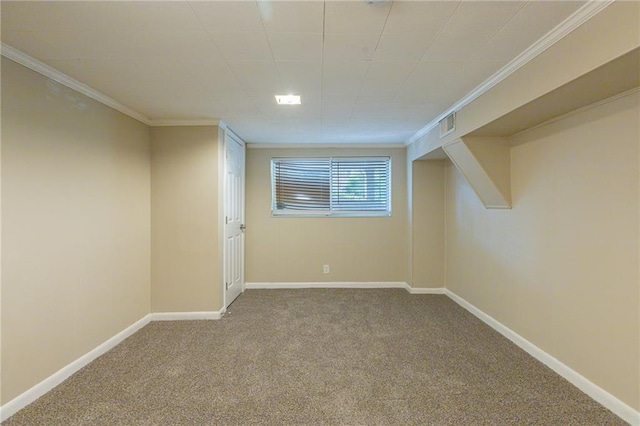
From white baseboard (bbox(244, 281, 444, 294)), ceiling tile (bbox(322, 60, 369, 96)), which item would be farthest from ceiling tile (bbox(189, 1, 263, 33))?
white baseboard (bbox(244, 281, 444, 294))

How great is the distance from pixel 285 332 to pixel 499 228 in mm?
2424

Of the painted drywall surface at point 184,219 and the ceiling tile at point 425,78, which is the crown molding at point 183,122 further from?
the ceiling tile at point 425,78

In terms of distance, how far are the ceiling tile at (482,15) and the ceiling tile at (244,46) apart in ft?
3.34

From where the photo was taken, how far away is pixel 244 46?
5.54 feet

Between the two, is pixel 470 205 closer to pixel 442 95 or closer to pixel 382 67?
pixel 442 95

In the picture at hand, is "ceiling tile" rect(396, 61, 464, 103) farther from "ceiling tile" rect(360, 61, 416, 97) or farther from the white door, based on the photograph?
the white door

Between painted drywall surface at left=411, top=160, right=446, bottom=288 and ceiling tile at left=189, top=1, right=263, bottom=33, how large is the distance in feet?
10.4

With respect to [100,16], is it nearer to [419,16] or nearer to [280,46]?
[280,46]

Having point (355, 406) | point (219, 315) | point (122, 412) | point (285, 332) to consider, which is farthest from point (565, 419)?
point (219, 315)

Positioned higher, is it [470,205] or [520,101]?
[520,101]

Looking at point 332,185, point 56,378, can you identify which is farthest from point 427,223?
point 56,378

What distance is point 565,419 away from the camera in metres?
1.68

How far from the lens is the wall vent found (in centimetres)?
277

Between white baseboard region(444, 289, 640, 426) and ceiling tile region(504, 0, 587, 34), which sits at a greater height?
ceiling tile region(504, 0, 587, 34)
